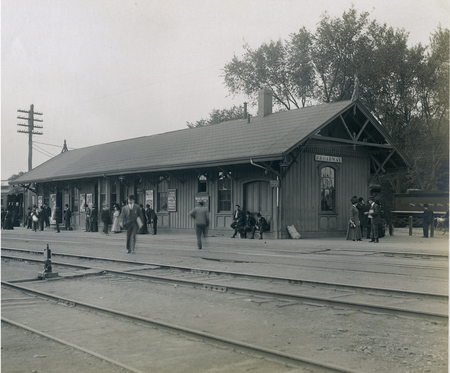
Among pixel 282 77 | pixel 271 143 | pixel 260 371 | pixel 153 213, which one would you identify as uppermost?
pixel 282 77

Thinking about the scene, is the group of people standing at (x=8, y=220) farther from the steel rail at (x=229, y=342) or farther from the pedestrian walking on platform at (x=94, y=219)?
the steel rail at (x=229, y=342)

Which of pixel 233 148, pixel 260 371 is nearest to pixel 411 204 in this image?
pixel 233 148

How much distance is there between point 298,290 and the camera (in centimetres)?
892

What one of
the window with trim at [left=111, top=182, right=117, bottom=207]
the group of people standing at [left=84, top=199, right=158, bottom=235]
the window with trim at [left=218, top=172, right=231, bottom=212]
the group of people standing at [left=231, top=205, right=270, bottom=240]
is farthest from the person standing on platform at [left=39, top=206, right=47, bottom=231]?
the group of people standing at [left=231, top=205, right=270, bottom=240]

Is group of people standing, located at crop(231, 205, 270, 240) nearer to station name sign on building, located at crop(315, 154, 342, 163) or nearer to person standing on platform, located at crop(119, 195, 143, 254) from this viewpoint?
station name sign on building, located at crop(315, 154, 342, 163)

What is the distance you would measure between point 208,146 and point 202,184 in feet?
6.07

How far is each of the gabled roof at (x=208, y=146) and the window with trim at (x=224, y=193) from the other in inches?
49.2

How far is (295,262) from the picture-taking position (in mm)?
13305

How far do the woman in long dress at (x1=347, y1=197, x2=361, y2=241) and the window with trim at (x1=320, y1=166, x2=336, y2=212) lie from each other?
2358 millimetres

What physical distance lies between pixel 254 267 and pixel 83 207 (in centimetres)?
2321

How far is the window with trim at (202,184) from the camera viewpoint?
25005 millimetres

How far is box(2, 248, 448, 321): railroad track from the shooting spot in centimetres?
733

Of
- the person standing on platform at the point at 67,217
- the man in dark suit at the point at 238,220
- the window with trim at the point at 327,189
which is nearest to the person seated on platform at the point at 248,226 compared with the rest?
the man in dark suit at the point at 238,220

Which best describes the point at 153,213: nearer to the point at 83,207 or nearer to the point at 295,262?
the point at 83,207
